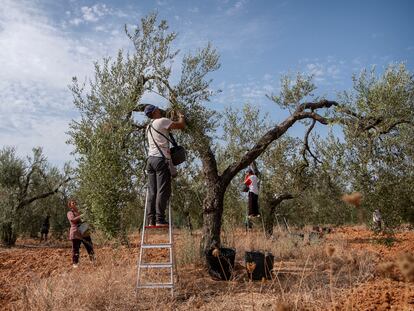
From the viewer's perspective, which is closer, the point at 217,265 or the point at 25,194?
the point at 217,265

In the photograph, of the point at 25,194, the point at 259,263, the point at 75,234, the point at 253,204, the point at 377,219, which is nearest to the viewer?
the point at 259,263

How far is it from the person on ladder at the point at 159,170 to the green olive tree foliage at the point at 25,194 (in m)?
17.2

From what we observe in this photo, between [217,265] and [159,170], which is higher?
[159,170]

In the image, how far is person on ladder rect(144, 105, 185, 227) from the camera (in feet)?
24.0

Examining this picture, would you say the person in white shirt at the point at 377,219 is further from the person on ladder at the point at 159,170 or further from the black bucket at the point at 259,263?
the person on ladder at the point at 159,170

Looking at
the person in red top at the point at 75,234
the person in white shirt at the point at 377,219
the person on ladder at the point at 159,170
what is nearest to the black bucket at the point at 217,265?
the person on ladder at the point at 159,170

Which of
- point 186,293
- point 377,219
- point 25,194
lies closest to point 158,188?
point 186,293

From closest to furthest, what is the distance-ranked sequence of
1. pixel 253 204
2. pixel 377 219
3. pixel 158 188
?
pixel 158 188 → pixel 377 219 → pixel 253 204

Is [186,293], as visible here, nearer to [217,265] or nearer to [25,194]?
[217,265]

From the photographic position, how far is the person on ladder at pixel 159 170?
7.32 meters

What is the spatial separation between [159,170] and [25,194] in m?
19.7

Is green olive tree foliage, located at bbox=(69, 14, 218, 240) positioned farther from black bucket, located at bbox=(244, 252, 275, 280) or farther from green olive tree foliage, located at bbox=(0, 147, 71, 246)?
green olive tree foliage, located at bbox=(0, 147, 71, 246)

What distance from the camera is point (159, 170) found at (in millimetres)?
7410

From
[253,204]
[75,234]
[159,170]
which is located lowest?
[75,234]
